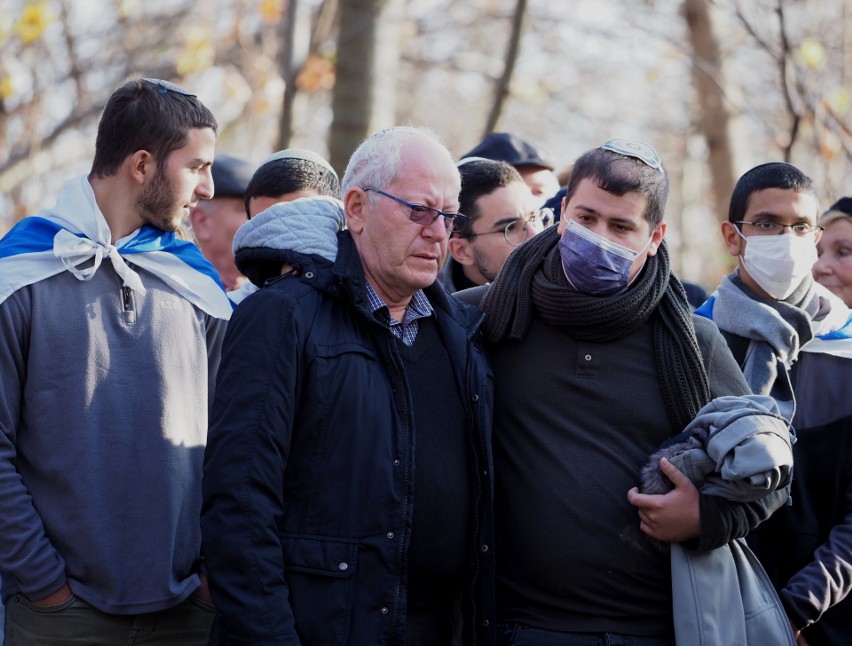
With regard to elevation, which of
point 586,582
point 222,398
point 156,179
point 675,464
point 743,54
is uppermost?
point 743,54

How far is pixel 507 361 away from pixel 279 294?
82cm

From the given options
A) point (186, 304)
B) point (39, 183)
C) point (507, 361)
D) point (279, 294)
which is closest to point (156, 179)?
point (186, 304)

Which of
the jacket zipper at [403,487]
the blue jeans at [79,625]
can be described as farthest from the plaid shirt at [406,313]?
the blue jeans at [79,625]

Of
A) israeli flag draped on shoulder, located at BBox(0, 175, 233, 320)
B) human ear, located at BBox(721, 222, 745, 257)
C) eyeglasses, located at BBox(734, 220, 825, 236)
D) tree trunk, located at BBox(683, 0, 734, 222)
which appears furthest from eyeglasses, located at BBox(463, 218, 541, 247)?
tree trunk, located at BBox(683, 0, 734, 222)

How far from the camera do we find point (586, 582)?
10.9 ft

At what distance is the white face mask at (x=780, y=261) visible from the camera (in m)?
4.12

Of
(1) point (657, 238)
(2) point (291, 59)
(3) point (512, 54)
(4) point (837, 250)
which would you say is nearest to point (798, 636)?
(1) point (657, 238)

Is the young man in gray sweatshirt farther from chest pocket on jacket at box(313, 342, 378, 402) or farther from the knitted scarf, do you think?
the knitted scarf

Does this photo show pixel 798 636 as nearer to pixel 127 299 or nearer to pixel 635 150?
pixel 635 150

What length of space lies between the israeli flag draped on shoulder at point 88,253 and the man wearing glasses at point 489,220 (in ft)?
4.22

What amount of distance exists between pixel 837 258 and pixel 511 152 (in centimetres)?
171

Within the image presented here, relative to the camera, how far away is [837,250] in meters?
4.90

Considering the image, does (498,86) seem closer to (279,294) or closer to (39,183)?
(279,294)

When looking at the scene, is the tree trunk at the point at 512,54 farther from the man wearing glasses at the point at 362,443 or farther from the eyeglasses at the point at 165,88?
the man wearing glasses at the point at 362,443
